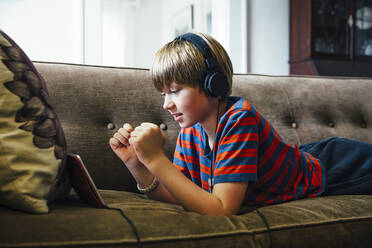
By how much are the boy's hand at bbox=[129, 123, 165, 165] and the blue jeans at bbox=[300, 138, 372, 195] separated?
533 millimetres

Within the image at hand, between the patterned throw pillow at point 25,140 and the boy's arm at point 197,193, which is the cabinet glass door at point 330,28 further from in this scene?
the patterned throw pillow at point 25,140

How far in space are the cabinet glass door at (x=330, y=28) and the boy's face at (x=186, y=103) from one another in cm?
237

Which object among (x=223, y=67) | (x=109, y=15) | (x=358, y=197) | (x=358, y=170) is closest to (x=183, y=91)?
(x=223, y=67)

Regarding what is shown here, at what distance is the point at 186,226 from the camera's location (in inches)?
25.7

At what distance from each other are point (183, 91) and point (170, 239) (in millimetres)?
369

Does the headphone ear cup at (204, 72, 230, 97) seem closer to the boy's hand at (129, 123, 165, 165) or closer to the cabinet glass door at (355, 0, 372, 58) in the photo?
the boy's hand at (129, 123, 165, 165)

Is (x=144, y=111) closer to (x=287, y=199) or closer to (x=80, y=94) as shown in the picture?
(x=80, y=94)

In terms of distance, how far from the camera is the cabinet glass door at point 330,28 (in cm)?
298

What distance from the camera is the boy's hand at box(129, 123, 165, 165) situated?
0.78 metres

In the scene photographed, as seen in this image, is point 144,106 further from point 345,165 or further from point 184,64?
point 345,165

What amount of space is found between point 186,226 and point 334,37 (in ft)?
9.29

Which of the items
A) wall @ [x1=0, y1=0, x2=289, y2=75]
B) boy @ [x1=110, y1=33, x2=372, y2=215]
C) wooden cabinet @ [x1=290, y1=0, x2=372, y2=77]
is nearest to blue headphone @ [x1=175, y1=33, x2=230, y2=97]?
boy @ [x1=110, y1=33, x2=372, y2=215]

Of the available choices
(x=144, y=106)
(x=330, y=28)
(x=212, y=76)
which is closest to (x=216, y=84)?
(x=212, y=76)

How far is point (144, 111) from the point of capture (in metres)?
1.17
